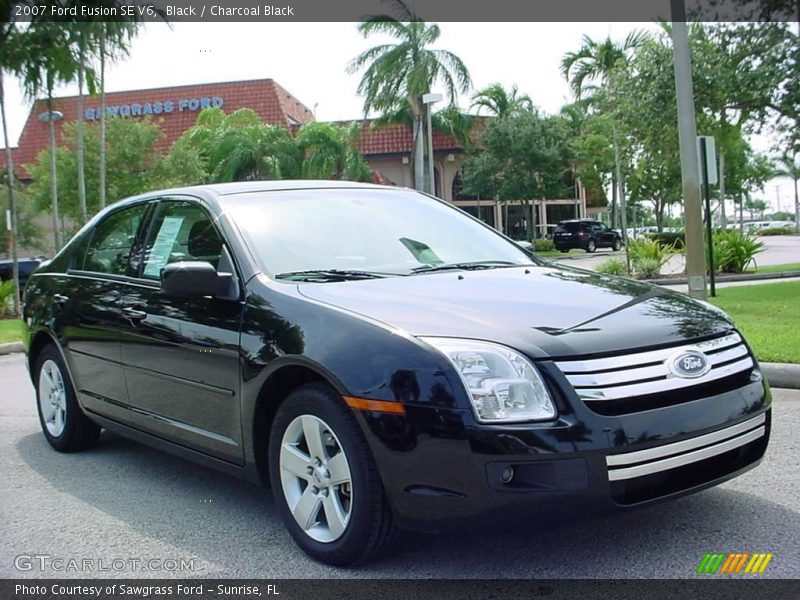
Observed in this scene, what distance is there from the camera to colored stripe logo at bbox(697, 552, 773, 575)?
331cm

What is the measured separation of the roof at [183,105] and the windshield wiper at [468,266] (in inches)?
1451

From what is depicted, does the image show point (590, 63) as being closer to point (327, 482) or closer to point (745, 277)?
point (745, 277)

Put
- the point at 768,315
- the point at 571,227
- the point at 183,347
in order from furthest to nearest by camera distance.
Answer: the point at 571,227 < the point at 768,315 < the point at 183,347

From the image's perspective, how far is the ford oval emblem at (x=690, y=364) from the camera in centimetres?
324

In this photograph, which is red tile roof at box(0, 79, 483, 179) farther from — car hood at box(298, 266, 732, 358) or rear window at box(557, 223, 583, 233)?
car hood at box(298, 266, 732, 358)

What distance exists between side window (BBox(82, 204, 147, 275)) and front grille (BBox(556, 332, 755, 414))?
9.87ft

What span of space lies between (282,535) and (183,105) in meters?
40.7

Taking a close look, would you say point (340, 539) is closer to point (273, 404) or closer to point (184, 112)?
point (273, 404)

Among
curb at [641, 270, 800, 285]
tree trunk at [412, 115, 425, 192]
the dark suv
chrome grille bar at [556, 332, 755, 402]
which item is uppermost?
tree trunk at [412, 115, 425, 192]

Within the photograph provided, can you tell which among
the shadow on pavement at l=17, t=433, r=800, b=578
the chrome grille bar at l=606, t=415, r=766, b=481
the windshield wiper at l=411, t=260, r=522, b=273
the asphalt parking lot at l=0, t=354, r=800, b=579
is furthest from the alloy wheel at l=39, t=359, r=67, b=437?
the chrome grille bar at l=606, t=415, r=766, b=481

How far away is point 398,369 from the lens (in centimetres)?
316

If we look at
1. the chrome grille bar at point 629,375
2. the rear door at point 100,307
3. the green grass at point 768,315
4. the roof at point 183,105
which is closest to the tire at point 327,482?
the chrome grille bar at point 629,375

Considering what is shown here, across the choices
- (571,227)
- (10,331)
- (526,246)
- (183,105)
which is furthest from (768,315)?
(183,105)

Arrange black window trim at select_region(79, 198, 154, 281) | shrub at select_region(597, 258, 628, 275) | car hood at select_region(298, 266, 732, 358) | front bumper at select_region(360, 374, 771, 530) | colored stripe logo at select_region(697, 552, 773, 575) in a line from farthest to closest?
1. shrub at select_region(597, 258, 628, 275)
2. black window trim at select_region(79, 198, 154, 281)
3. colored stripe logo at select_region(697, 552, 773, 575)
4. car hood at select_region(298, 266, 732, 358)
5. front bumper at select_region(360, 374, 771, 530)
